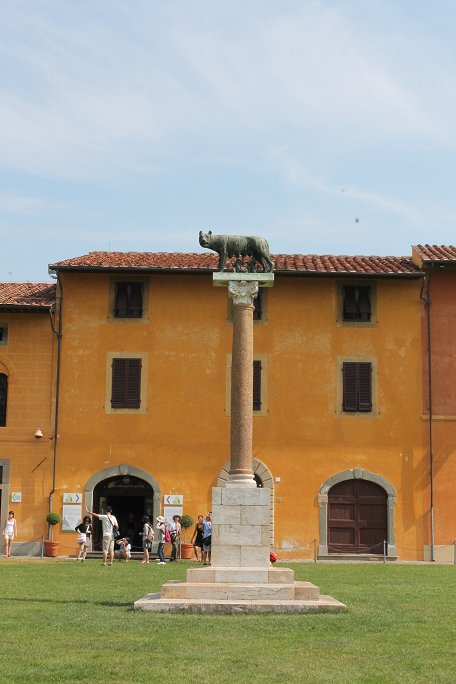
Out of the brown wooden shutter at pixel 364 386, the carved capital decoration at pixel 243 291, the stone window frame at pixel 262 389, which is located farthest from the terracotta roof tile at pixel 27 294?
the carved capital decoration at pixel 243 291

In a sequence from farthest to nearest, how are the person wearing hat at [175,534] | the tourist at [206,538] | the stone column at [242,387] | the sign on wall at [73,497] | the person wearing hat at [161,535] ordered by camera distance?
the sign on wall at [73,497]
the person wearing hat at [175,534]
the person wearing hat at [161,535]
the tourist at [206,538]
the stone column at [242,387]

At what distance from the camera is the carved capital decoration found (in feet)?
56.8

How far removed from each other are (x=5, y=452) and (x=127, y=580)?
1112 cm

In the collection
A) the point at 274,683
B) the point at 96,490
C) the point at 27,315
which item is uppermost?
the point at 27,315

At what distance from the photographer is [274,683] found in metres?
9.12

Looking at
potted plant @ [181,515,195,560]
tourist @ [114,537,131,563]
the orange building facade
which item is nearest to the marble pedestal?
tourist @ [114,537,131,563]

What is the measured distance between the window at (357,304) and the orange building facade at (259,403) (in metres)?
0.04

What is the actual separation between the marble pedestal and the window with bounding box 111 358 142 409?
1406 cm

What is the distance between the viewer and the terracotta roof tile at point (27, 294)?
30.1 meters

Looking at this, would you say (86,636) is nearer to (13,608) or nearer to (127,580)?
(13,608)

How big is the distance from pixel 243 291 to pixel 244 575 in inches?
185

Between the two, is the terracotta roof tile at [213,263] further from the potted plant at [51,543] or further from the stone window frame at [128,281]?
the potted plant at [51,543]

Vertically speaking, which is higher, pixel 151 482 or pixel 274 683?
pixel 151 482

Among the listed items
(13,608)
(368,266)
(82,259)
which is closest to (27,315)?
(82,259)
